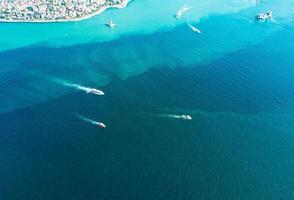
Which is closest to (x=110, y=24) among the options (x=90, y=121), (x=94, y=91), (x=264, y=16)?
(x=94, y=91)

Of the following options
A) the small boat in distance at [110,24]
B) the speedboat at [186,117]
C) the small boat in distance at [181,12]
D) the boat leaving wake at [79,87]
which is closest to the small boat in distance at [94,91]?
the boat leaving wake at [79,87]

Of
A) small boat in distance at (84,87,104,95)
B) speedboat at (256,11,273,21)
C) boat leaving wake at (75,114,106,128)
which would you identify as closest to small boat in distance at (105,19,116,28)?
small boat in distance at (84,87,104,95)

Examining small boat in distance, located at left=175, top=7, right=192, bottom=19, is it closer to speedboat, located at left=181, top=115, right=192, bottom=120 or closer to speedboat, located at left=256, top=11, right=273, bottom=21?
speedboat, located at left=256, top=11, right=273, bottom=21

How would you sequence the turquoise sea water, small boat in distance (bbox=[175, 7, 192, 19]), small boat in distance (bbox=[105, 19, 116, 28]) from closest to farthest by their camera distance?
the turquoise sea water < small boat in distance (bbox=[105, 19, 116, 28]) < small boat in distance (bbox=[175, 7, 192, 19])

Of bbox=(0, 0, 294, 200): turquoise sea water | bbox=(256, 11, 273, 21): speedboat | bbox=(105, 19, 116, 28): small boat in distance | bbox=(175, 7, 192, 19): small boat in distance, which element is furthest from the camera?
bbox=(175, 7, 192, 19): small boat in distance

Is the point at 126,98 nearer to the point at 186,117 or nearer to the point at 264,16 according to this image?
the point at 186,117

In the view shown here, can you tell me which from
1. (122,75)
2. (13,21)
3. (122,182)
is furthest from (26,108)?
(13,21)

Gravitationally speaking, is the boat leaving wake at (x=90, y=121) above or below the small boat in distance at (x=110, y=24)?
below

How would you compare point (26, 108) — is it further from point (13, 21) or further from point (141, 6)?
point (141, 6)

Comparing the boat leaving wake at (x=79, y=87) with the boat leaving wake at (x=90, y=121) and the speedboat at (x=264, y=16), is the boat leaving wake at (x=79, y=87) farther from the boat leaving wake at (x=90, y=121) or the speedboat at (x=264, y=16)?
the speedboat at (x=264, y=16)

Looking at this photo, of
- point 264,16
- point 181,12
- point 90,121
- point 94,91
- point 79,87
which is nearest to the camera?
point 90,121

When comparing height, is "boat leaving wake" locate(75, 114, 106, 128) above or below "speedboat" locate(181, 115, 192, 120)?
below

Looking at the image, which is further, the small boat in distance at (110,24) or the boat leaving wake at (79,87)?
the small boat in distance at (110,24)
